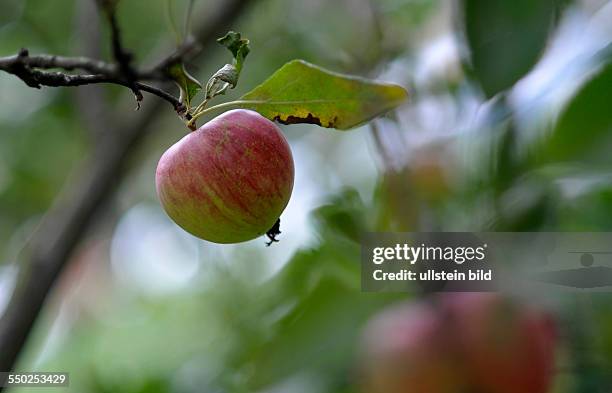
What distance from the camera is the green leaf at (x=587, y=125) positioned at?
1.08 metres

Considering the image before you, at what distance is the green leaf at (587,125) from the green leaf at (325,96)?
57 centimetres

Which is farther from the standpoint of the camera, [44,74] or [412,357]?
[412,357]

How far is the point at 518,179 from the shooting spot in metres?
1.14

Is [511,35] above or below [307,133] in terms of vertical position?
below

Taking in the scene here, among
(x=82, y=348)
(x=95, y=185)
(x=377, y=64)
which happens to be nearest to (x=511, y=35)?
(x=377, y=64)

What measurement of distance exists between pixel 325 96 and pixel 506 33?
48 cm

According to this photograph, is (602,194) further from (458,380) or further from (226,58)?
(226,58)

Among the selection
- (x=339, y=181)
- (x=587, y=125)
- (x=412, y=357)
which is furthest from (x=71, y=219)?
(x=587, y=125)

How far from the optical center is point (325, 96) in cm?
62

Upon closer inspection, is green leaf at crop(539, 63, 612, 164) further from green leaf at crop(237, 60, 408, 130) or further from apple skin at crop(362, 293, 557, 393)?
green leaf at crop(237, 60, 408, 130)

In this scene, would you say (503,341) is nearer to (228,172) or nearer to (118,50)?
(228,172)

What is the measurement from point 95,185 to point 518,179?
0.68 meters

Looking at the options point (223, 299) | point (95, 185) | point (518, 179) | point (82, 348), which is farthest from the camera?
point (82, 348)

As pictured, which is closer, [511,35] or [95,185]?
[511,35]
